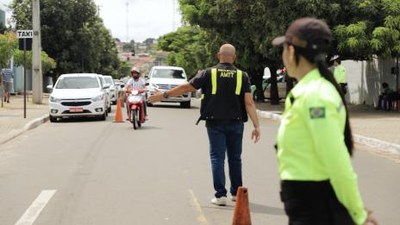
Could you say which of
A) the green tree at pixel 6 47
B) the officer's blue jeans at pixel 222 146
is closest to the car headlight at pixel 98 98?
the green tree at pixel 6 47

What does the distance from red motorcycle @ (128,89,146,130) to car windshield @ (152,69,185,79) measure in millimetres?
13068

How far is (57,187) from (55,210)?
1473 millimetres

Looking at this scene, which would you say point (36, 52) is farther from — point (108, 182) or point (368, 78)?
point (108, 182)

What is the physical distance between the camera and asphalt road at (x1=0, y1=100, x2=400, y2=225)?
677cm

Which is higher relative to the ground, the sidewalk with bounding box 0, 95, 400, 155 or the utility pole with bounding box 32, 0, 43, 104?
the utility pole with bounding box 32, 0, 43, 104

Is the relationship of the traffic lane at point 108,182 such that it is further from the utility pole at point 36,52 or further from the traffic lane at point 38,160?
the utility pole at point 36,52

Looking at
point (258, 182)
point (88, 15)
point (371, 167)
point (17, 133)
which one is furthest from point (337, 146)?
point (88, 15)

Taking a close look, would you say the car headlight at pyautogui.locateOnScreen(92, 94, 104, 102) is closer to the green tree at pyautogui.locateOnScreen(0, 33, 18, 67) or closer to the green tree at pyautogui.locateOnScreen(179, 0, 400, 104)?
the green tree at pyautogui.locateOnScreen(179, 0, 400, 104)

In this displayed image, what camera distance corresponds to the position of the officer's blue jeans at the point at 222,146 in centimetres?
702

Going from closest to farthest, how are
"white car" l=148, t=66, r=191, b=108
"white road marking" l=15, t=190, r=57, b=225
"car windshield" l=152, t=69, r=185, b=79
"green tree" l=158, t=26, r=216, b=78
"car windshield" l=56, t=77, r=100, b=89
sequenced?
"white road marking" l=15, t=190, r=57, b=225
"car windshield" l=56, t=77, r=100, b=89
"white car" l=148, t=66, r=191, b=108
"car windshield" l=152, t=69, r=185, b=79
"green tree" l=158, t=26, r=216, b=78

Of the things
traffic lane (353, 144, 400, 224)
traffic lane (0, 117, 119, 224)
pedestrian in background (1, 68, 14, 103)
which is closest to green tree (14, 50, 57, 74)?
pedestrian in background (1, 68, 14, 103)

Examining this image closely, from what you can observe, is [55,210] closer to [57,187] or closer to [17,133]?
[57,187]

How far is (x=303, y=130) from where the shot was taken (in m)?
2.91

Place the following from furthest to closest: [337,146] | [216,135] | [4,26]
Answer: [4,26]
[216,135]
[337,146]
